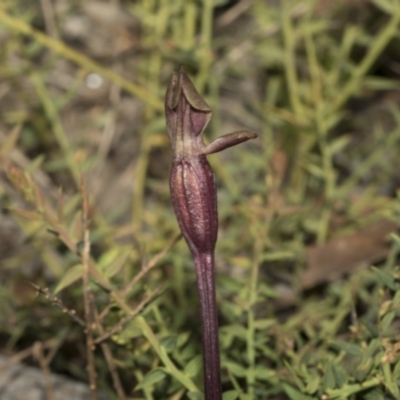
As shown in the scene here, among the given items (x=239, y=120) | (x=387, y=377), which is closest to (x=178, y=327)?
(x=387, y=377)

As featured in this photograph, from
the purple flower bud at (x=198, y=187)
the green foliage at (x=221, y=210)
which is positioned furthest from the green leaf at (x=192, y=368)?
the purple flower bud at (x=198, y=187)

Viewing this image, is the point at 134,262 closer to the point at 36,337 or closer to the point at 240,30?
the point at 36,337

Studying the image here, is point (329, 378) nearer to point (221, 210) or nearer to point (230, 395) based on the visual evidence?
point (230, 395)

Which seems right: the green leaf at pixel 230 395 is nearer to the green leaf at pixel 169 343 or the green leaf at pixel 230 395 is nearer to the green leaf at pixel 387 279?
the green leaf at pixel 169 343

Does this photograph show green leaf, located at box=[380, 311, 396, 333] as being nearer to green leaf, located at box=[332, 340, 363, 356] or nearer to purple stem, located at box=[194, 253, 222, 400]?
green leaf, located at box=[332, 340, 363, 356]

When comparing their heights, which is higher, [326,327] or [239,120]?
[239,120]

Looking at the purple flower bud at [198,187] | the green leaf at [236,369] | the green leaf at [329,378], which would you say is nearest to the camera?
the purple flower bud at [198,187]
